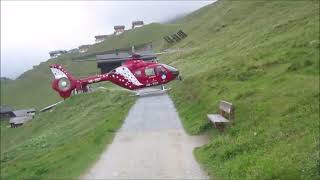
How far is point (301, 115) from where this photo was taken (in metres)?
17.4

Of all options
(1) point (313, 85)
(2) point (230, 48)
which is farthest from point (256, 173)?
(2) point (230, 48)

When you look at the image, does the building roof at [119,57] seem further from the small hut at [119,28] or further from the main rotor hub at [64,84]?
the small hut at [119,28]

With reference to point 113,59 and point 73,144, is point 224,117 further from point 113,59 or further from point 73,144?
point 113,59

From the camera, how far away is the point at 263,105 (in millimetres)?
20203

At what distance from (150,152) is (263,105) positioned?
15.9ft

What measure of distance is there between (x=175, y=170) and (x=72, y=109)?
28.7m

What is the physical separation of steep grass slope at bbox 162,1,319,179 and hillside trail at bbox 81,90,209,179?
1.85 ft

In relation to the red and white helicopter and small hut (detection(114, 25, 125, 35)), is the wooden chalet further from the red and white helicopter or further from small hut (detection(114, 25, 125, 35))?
small hut (detection(114, 25, 125, 35))

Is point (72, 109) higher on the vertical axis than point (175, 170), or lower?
lower

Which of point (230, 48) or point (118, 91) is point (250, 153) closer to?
point (118, 91)

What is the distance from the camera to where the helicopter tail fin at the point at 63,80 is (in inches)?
1642

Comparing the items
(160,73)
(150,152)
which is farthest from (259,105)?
(160,73)

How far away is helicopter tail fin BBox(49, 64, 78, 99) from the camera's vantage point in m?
41.7

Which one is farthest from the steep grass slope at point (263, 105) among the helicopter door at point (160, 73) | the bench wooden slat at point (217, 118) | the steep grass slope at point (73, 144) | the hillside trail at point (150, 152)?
the steep grass slope at point (73, 144)
